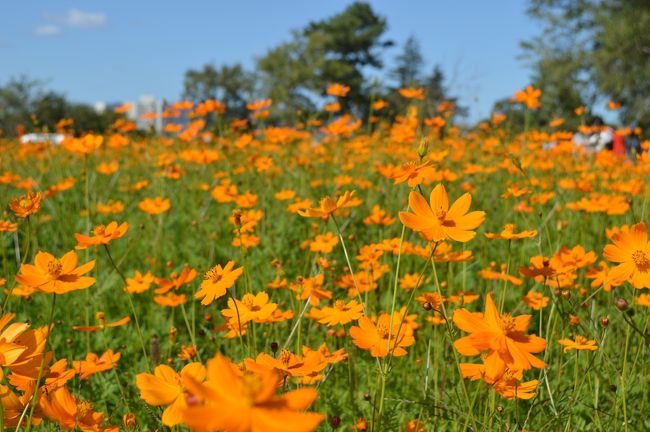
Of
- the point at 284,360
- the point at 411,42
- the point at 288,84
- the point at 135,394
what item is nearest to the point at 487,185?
the point at 135,394

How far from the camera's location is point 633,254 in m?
0.94

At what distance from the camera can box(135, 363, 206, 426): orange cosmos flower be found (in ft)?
2.01

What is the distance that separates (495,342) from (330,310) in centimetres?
47

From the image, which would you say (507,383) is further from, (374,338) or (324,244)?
(324,244)

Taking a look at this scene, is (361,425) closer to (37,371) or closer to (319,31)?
(37,371)

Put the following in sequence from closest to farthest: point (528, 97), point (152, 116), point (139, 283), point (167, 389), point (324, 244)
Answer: point (167, 389) → point (324, 244) → point (139, 283) → point (528, 97) → point (152, 116)

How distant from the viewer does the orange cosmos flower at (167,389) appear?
24.1 inches

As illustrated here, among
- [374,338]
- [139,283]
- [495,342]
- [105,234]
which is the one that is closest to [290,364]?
[374,338]

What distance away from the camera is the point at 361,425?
94 cm

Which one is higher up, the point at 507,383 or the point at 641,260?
the point at 641,260

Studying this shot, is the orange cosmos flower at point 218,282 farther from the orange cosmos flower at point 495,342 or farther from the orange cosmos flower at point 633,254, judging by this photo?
the orange cosmos flower at point 633,254

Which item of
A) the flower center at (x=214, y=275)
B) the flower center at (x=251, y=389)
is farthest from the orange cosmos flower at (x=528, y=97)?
the flower center at (x=251, y=389)

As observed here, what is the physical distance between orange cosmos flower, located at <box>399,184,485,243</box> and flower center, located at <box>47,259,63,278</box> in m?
0.55

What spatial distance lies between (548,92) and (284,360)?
59.9ft
